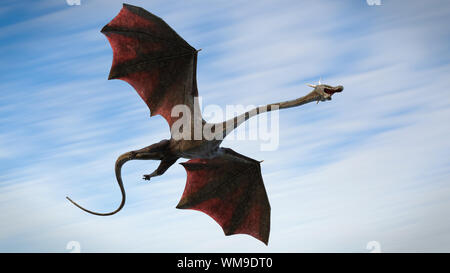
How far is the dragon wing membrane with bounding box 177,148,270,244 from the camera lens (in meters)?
10.2

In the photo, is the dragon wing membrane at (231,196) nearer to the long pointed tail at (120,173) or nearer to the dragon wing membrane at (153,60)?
the long pointed tail at (120,173)

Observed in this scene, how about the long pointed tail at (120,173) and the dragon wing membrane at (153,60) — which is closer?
the dragon wing membrane at (153,60)

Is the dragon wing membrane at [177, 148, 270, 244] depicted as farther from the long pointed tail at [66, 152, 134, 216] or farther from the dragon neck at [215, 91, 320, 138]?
the dragon neck at [215, 91, 320, 138]

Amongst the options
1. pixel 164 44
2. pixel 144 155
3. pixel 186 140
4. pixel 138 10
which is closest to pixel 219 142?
pixel 186 140

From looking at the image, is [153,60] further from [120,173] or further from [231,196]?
[231,196]

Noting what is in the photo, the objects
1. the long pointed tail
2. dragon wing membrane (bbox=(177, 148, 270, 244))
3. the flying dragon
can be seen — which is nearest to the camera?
the flying dragon

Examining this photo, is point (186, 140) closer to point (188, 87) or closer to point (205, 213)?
point (188, 87)

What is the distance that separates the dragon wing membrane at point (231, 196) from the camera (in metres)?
10.2

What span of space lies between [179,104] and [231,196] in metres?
2.21

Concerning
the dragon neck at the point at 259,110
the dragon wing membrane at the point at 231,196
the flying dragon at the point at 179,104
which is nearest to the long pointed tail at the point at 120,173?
the flying dragon at the point at 179,104

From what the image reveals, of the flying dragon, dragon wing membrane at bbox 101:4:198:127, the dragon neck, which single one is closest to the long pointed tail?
the flying dragon

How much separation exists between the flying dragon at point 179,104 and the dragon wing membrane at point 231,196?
19mm

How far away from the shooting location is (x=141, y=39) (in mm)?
9133

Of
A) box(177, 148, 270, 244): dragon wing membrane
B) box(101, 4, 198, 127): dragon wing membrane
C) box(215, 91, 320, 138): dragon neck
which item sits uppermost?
box(101, 4, 198, 127): dragon wing membrane
